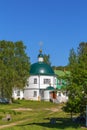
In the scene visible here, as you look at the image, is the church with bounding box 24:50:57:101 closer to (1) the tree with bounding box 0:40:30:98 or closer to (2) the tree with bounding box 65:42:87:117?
(1) the tree with bounding box 0:40:30:98

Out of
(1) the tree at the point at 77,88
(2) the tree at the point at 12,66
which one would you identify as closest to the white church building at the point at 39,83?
(2) the tree at the point at 12,66

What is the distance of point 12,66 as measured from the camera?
68375 millimetres

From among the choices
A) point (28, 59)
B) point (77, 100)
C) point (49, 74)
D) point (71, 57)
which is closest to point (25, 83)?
point (28, 59)

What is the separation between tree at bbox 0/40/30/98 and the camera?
65250 mm

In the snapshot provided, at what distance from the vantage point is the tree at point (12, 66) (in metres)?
65.2

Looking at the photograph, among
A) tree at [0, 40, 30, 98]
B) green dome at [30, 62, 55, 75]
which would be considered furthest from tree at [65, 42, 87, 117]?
green dome at [30, 62, 55, 75]

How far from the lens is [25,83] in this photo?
7181 cm

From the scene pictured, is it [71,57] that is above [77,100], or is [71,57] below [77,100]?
above

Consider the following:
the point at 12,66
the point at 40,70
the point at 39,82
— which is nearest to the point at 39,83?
the point at 39,82

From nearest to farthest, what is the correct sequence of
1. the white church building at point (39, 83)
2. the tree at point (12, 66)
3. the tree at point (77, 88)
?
the tree at point (77, 88), the tree at point (12, 66), the white church building at point (39, 83)

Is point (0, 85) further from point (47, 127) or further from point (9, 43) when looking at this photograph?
point (47, 127)

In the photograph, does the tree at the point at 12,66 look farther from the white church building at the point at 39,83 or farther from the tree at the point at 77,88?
the tree at the point at 77,88

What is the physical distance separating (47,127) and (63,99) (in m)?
49.6

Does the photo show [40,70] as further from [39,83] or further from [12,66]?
[12,66]
